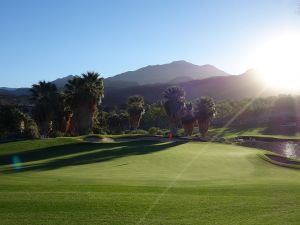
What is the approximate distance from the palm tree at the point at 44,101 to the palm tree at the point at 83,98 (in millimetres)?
2168

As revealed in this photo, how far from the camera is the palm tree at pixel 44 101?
205ft

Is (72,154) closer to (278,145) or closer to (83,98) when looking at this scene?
(83,98)

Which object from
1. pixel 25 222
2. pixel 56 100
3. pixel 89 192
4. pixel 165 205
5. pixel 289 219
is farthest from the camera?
pixel 56 100

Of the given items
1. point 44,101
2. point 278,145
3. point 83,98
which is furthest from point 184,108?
point 44,101

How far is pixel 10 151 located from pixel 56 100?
22278 millimetres

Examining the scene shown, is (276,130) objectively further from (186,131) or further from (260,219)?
(260,219)

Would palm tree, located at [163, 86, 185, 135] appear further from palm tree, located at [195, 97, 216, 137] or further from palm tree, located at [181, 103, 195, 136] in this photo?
palm tree, located at [195, 97, 216, 137]

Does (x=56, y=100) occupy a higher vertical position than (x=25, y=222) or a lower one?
higher

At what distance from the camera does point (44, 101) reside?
62.6 m

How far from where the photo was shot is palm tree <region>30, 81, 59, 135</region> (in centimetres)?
6234

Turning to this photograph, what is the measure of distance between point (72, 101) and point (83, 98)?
6.92 ft

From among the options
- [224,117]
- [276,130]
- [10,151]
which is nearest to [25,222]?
[10,151]

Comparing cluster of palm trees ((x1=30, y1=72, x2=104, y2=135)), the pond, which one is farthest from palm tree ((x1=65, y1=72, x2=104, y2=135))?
the pond

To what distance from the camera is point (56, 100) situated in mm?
63188
